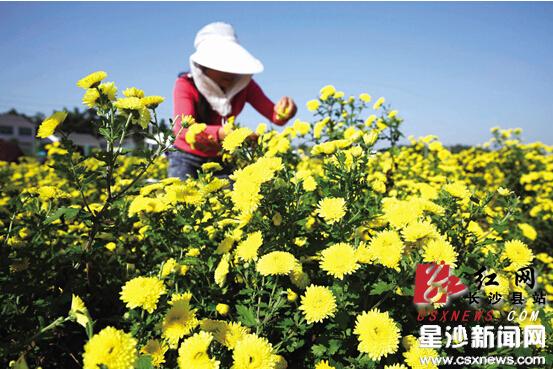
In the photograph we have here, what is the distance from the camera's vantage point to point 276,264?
1.28m

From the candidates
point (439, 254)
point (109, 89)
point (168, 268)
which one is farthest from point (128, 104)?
point (439, 254)

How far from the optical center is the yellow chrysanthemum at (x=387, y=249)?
4.14 feet

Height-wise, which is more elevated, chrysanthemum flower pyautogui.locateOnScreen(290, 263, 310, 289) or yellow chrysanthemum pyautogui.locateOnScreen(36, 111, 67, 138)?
yellow chrysanthemum pyautogui.locateOnScreen(36, 111, 67, 138)

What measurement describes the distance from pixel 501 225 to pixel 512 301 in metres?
0.39

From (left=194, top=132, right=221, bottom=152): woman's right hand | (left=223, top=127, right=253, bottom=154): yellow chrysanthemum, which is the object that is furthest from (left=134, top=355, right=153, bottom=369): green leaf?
(left=194, top=132, right=221, bottom=152): woman's right hand

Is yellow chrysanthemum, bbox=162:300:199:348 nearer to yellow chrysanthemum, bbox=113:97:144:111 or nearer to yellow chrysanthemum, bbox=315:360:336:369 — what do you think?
yellow chrysanthemum, bbox=315:360:336:369

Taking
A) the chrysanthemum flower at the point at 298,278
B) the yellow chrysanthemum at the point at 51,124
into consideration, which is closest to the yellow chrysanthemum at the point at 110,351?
the chrysanthemum flower at the point at 298,278

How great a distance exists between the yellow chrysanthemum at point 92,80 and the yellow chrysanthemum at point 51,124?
145 mm

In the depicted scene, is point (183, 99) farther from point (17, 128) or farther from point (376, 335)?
point (17, 128)

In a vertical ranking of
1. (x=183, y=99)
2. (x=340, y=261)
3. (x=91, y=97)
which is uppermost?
(x=183, y=99)

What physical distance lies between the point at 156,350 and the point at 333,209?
2.58 ft

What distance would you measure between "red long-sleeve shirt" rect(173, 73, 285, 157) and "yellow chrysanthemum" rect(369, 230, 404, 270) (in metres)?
1.45

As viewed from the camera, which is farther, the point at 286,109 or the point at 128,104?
the point at 286,109

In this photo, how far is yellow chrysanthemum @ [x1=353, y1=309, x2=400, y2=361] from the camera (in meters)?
1.12
